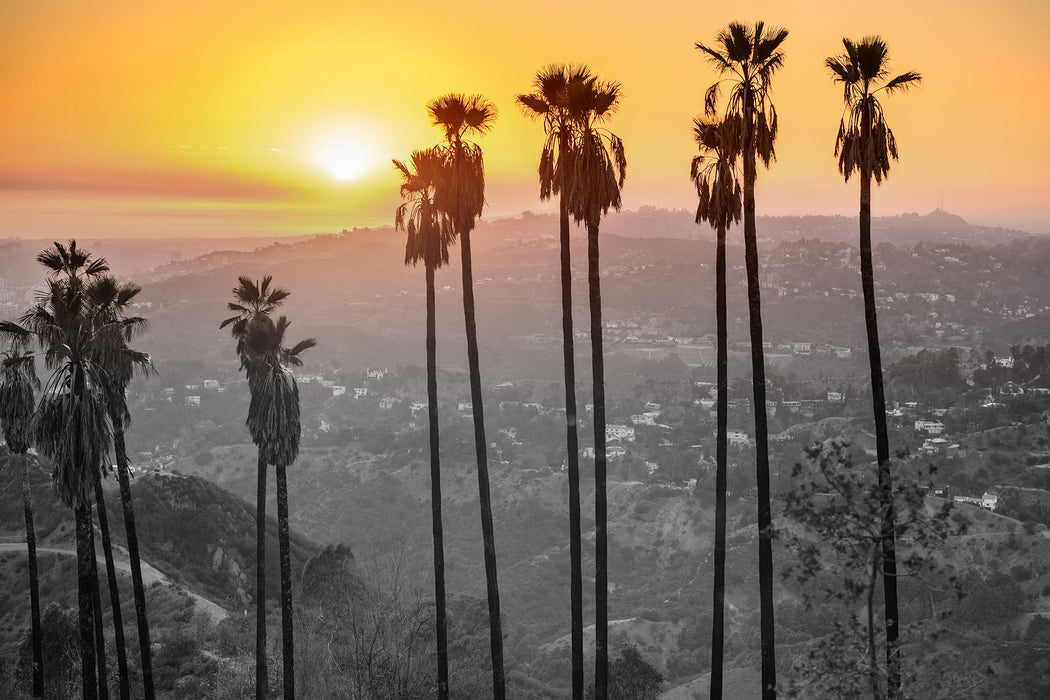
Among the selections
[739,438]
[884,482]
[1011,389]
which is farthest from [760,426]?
[1011,389]

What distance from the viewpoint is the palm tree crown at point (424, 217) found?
68.9 feet

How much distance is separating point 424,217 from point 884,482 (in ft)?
42.0

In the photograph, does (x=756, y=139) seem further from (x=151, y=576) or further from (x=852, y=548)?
(x=151, y=576)

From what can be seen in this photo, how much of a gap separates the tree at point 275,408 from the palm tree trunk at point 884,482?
14177 millimetres

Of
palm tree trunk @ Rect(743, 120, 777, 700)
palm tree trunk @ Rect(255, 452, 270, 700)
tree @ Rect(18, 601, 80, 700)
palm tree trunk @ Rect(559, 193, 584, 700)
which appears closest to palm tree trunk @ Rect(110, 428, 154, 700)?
palm tree trunk @ Rect(255, 452, 270, 700)

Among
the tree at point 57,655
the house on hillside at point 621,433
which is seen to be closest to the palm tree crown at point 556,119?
the tree at point 57,655

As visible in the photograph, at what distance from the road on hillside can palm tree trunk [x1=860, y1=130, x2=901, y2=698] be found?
30843 millimetres

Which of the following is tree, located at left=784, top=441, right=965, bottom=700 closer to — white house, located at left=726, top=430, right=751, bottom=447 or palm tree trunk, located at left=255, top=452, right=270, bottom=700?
palm tree trunk, located at left=255, top=452, right=270, bottom=700

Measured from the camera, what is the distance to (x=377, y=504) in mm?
116750

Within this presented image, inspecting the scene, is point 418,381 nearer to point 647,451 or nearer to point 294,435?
point 647,451

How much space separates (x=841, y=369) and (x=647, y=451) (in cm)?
6802

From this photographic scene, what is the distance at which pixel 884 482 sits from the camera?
13.2 m

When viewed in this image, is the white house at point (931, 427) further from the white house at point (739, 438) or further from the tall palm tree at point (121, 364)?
the tall palm tree at point (121, 364)

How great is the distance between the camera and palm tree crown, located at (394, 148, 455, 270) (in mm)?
21016
